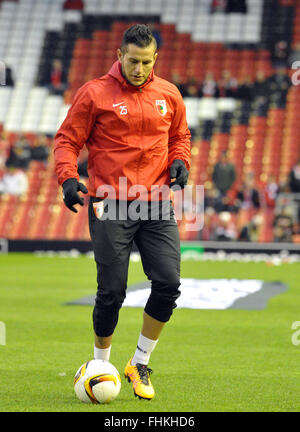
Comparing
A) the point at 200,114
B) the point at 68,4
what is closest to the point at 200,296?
the point at 200,114

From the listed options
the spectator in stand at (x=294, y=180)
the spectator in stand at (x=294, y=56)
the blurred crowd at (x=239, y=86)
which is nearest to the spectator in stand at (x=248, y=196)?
the spectator in stand at (x=294, y=180)

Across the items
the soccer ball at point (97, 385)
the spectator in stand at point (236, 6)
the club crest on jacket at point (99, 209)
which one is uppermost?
the spectator in stand at point (236, 6)

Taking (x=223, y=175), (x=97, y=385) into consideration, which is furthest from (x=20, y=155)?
(x=97, y=385)

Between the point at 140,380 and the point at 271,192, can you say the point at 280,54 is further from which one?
the point at 140,380

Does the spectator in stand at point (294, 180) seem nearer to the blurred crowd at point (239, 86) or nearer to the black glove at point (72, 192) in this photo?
the blurred crowd at point (239, 86)

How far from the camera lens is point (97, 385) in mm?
5285

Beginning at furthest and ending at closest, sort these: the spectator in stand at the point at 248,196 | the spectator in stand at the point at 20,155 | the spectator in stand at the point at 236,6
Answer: the spectator in stand at the point at 236,6, the spectator in stand at the point at 20,155, the spectator in stand at the point at 248,196

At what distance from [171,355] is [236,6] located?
25452 mm

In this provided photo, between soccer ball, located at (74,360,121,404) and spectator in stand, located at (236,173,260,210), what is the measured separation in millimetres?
17430

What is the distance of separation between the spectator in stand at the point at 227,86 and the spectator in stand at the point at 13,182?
6943 millimetres

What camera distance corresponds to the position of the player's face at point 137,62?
5.43 meters
